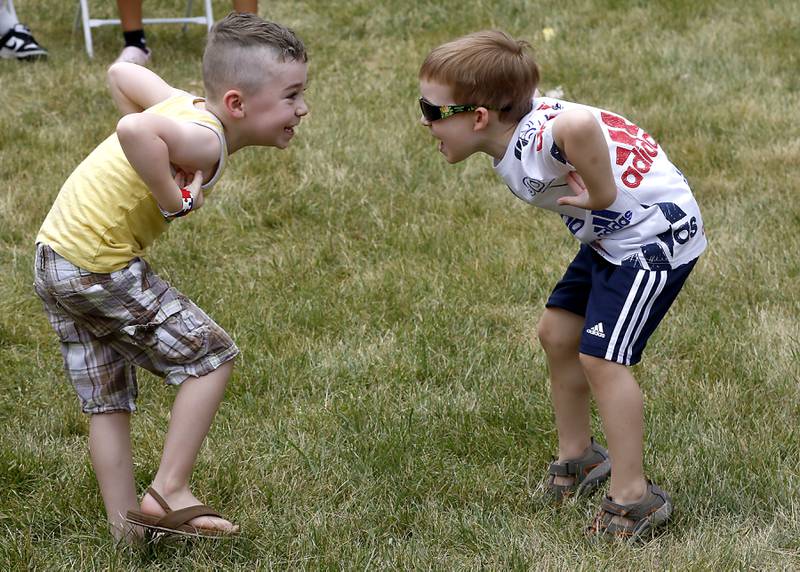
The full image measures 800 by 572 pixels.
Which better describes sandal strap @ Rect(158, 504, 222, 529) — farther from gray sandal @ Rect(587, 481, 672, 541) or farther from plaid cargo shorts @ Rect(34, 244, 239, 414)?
gray sandal @ Rect(587, 481, 672, 541)

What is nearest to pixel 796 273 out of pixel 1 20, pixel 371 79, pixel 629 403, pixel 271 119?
pixel 629 403

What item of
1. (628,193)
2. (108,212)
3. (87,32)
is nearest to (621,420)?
(628,193)

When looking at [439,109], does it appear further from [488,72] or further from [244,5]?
[244,5]

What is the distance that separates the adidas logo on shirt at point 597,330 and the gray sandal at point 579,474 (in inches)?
21.7

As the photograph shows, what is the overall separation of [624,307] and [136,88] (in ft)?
4.71

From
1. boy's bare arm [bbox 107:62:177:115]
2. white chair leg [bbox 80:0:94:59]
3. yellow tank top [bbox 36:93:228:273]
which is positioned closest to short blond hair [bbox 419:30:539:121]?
yellow tank top [bbox 36:93:228:273]

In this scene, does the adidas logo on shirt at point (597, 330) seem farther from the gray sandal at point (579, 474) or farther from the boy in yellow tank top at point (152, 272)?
the boy in yellow tank top at point (152, 272)

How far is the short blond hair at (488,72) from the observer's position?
9.05ft

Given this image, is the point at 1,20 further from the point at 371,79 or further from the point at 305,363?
the point at 305,363

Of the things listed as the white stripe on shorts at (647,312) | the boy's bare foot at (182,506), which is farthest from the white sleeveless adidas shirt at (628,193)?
the boy's bare foot at (182,506)

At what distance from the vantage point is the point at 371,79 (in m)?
7.23

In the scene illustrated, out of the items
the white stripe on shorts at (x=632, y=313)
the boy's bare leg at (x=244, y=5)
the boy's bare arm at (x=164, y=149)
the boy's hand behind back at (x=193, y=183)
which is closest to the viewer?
the boy's bare arm at (x=164, y=149)

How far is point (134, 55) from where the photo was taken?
740 centimetres

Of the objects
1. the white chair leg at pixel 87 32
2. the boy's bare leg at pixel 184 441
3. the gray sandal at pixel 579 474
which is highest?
the white chair leg at pixel 87 32
